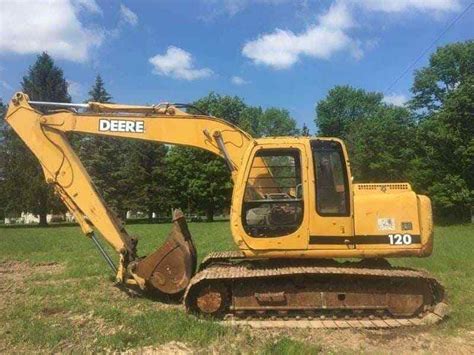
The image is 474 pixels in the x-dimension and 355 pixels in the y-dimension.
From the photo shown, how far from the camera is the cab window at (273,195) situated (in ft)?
30.6

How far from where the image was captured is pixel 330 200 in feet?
30.6

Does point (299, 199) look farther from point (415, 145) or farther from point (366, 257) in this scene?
point (415, 145)

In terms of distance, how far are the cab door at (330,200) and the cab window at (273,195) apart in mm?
259

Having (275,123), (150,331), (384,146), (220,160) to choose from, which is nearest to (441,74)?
(384,146)

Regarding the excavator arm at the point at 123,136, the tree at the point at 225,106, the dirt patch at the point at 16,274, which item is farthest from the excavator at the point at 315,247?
the tree at the point at 225,106

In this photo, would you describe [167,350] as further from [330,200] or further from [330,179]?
[330,179]

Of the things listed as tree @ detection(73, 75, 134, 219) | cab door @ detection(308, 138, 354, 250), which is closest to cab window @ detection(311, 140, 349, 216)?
cab door @ detection(308, 138, 354, 250)

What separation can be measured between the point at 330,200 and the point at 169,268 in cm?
309

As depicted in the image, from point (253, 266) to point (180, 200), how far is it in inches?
2292

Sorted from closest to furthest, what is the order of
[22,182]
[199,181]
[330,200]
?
[330,200], [22,182], [199,181]

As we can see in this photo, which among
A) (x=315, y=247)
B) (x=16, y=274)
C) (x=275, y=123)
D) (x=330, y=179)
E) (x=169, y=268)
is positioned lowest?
(x=16, y=274)

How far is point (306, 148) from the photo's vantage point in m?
9.49

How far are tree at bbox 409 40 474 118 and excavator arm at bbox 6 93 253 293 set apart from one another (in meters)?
45.0

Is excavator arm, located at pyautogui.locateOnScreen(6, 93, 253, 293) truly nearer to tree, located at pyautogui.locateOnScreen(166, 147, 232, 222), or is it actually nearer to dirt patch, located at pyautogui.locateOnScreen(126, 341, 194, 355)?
dirt patch, located at pyautogui.locateOnScreen(126, 341, 194, 355)
